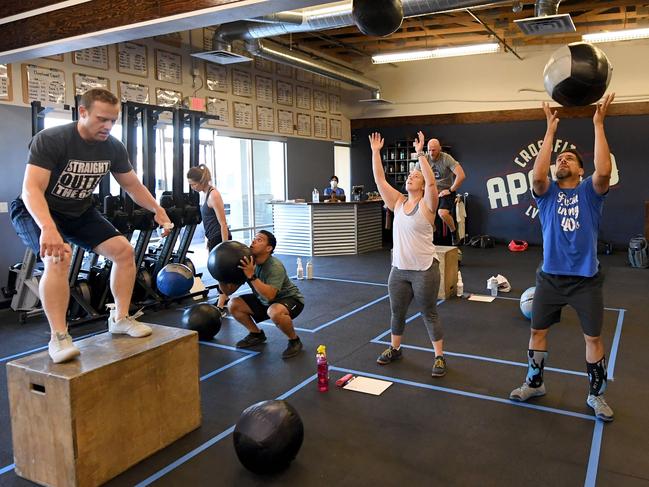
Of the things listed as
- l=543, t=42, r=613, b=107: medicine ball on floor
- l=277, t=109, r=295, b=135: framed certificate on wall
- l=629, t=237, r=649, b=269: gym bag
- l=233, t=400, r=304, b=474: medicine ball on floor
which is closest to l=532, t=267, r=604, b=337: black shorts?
l=543, t=42, r=613, b=107: medicine ball on floor

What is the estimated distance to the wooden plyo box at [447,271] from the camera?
591cm

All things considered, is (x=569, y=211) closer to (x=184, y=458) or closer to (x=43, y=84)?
(x=184, y=458)

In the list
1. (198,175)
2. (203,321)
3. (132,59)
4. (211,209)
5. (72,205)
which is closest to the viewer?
(72,205)

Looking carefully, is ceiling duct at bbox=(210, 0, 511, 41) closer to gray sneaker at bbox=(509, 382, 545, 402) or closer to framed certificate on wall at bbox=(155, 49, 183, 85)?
framed certificate on wall at bbox=(155, 49, 183, 85)

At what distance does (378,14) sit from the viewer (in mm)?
4090

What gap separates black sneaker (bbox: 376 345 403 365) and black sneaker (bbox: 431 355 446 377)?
33 centimetres

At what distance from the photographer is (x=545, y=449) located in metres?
2.66

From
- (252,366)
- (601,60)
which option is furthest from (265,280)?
(601,60)

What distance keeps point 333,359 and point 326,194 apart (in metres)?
6.13

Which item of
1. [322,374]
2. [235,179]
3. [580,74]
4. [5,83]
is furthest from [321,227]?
[580,74]

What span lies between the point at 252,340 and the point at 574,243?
255 centimetres

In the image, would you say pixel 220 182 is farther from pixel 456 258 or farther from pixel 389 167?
pixel 456 258

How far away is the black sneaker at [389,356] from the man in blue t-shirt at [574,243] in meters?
1.15

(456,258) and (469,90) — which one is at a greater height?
(469,90)
